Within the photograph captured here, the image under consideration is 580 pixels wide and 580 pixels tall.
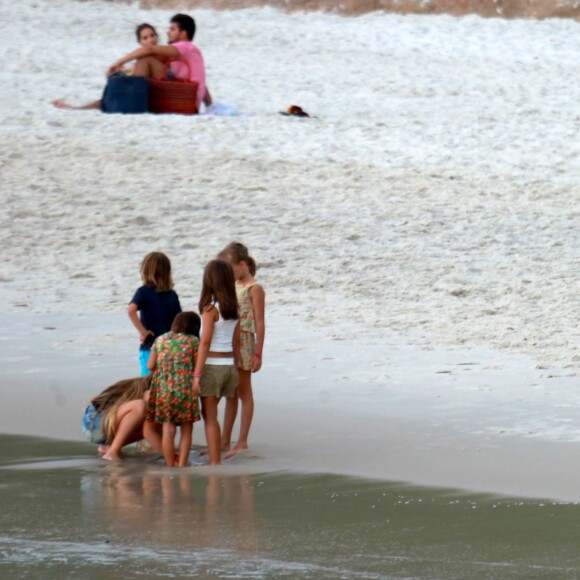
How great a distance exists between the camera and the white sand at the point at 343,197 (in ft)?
32.5

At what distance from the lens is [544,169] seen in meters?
16.8

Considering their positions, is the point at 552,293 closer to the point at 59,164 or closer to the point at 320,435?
the point at 320,435

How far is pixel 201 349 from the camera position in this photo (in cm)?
743

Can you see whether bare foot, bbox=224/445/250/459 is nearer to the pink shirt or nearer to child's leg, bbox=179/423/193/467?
child's leg, bbox=179/423/193/467

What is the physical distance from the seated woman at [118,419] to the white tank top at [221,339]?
1.35 feet

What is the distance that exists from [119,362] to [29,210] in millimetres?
5796

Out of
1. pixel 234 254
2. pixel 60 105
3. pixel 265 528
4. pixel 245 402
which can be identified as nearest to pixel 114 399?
pixel 245 402

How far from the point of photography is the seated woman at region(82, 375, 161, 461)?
25.3 ft

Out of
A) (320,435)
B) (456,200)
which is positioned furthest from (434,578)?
(456,200)

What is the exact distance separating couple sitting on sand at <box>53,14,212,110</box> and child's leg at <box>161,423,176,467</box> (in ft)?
29.9

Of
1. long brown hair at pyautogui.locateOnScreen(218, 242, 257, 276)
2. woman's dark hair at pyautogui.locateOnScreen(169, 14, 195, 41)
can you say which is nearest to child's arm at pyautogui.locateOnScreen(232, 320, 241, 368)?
long brown hair at pyautogui.locateOnScreen(218, 242, 257, 276)

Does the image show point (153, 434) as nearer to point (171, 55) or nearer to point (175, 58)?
point (171, 55)

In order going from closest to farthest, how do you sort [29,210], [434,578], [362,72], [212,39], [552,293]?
1. [434,578]
2. [552,293]
3. [29,210]
4. [362,72]
5. [212,39]

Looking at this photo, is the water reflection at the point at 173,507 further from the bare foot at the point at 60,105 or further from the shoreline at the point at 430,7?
the shoreline at the point at 430,7
